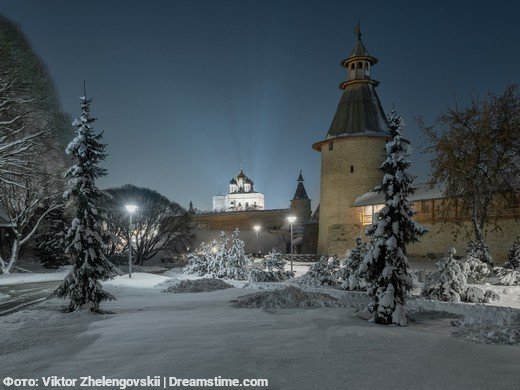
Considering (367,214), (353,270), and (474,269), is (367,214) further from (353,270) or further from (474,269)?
(474,269)

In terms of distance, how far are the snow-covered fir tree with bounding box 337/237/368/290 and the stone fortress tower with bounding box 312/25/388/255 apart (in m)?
17.9

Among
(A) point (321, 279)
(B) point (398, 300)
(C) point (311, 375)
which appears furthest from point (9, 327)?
(A) point (321, 279)

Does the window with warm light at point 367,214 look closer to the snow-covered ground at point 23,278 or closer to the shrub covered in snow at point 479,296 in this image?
the shrub covered in snow at point 479,296

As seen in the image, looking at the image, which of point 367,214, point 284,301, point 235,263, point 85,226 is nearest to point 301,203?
point 367,214

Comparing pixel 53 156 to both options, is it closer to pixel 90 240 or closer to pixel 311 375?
pixel 90 240

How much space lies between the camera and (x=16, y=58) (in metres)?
19.7

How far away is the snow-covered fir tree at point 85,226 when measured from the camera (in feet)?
39.1

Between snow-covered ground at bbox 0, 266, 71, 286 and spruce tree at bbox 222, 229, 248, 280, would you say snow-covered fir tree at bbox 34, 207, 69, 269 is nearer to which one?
snow-covered ground at bbox 0, 266, 71, 286

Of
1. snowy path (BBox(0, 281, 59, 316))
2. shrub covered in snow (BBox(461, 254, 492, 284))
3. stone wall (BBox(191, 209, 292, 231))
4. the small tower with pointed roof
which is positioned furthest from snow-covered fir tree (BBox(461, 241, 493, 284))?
stone wall (BBox(191, 209, 292, 231))

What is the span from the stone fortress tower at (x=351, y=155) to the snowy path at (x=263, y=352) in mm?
25861

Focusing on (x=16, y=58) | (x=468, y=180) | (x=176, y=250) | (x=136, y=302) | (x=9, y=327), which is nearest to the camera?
(x=9, y=327)

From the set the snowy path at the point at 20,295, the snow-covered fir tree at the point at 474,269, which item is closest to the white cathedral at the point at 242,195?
the snowy path at the point at 20,295

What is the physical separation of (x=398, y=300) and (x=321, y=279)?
8067 mm

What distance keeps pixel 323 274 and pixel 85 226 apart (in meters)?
10.8
